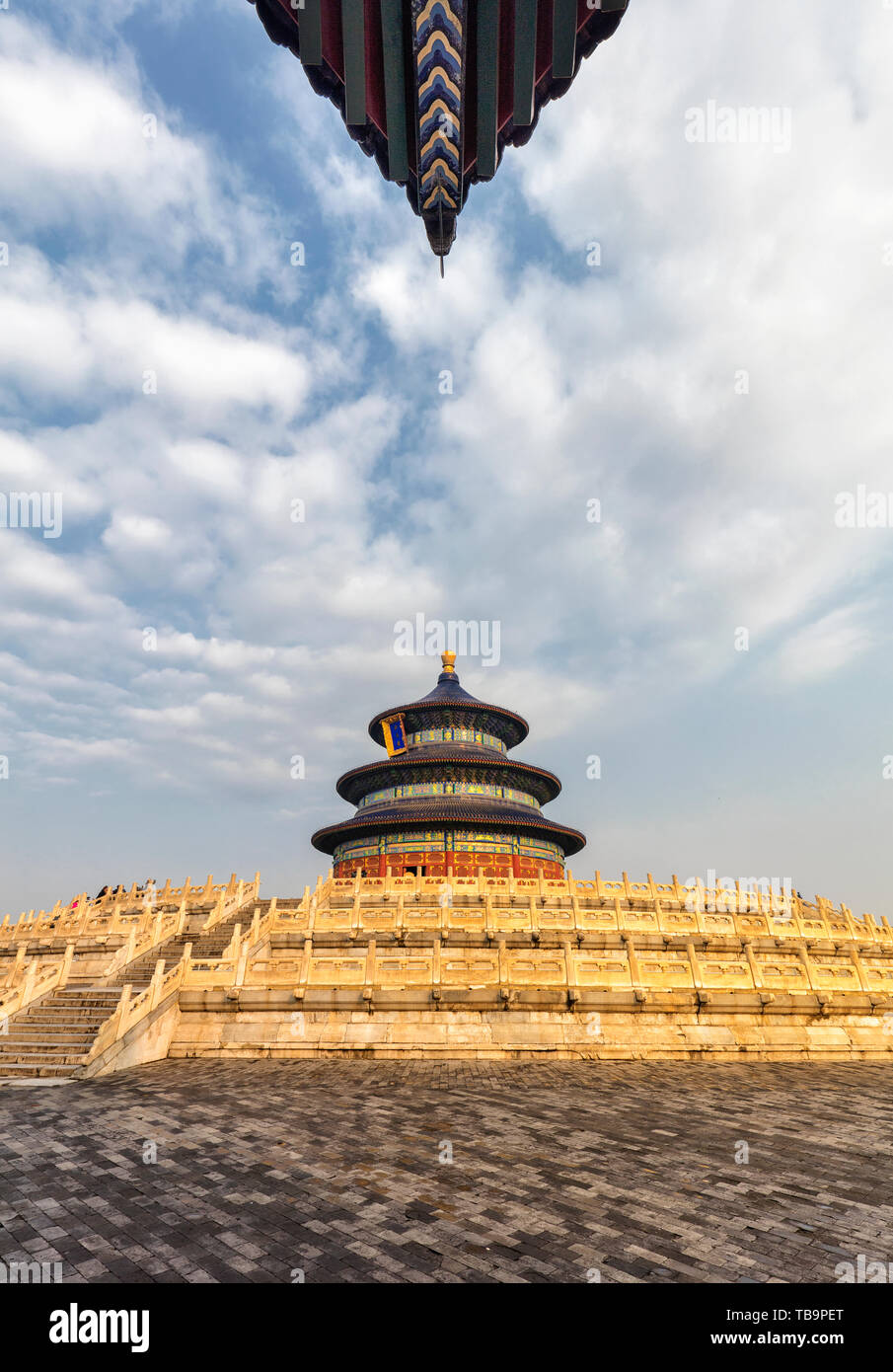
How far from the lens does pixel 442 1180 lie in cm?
629

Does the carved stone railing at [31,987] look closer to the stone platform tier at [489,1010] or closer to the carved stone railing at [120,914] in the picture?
the stone platform tier at [489,1010]

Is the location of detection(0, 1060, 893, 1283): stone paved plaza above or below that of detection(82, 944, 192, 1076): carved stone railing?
below

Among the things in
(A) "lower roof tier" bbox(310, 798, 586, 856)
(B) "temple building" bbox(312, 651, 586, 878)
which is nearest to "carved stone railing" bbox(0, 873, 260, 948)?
(B) "temple building" bbox(312, 651, 586, 878)

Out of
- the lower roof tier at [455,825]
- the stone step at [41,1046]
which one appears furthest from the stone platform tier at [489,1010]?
the lower roof tier at [455,825]

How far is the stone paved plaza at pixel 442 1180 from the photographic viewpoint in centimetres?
476

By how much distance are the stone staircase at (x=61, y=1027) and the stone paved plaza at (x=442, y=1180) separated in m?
1.00

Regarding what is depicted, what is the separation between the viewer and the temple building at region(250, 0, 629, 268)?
9703 mm

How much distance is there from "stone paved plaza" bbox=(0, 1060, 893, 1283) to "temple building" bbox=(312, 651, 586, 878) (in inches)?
796

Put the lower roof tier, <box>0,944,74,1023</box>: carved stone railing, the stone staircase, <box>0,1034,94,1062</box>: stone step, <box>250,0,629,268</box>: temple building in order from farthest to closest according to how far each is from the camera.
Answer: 1. the lower roof tier
2. <box>0,944,74,1023</box>: carved stone railing
3. <box>0,1034,94,1062</box>: stone step
4. the stone staircase
5. <box>250,0,629,268</box>: temple building

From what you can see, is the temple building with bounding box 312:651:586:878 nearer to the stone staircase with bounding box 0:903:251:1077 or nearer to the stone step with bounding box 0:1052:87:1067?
the stone staircase with bounding box 0:903:251:1077
